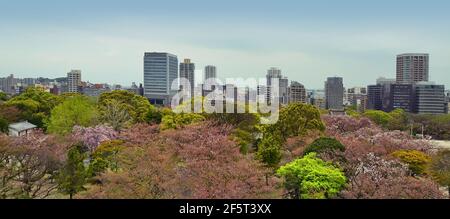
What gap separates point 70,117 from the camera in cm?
1914

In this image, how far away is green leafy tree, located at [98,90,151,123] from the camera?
22.3m

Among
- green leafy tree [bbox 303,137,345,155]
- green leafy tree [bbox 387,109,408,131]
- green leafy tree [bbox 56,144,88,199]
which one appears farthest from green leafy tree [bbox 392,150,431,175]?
green leafy tree [bbox 387,109,408,131]

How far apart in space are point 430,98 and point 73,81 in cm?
4939

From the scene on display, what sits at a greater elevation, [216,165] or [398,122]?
[216,165]

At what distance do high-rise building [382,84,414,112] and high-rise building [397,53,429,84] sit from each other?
6.42 metres

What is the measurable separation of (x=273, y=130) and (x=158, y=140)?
18.1ft

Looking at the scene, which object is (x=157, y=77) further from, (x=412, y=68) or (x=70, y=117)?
(x=412, y=68)

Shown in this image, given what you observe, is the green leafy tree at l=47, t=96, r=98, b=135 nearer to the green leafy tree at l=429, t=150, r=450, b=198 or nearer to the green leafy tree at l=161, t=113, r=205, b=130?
the green leafy tree at l=161, t=113, r=205, b=130

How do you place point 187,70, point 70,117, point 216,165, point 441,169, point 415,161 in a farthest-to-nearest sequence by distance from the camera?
1. point 187,70
2. point 70,117
3. point 415,161
4. point 441,169
5. point 216,165

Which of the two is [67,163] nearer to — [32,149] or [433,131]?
[32,149]

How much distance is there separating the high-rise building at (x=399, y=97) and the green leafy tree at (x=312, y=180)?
38.5 meters

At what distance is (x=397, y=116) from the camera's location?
108ft

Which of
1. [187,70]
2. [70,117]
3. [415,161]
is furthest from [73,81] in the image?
[415,161]

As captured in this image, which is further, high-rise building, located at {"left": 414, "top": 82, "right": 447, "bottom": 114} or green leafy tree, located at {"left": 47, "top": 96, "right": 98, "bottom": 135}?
high-rise building, located at {"left": 414, "top": 82, "right": 447, "bottom": 114}
